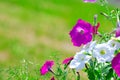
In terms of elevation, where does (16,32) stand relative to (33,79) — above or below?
above

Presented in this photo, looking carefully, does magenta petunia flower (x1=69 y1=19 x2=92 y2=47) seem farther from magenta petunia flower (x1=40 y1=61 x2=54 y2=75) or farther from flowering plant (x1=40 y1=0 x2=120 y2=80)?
magenta petunia flower (x1=40 y1=61 x2=54 y2=75)

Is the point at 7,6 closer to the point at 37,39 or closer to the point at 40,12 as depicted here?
the point at 40,12

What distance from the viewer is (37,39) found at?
35.3 feet

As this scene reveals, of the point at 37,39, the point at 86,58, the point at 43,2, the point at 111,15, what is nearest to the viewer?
the point at 86,58

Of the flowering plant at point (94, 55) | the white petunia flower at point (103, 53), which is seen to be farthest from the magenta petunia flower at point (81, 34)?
the white petunia flower at point (103, 53)

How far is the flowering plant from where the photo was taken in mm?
2449

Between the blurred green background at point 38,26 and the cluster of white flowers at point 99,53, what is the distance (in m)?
5.89

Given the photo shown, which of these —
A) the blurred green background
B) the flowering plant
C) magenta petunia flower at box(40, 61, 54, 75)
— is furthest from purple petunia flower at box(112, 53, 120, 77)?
the blurred green background

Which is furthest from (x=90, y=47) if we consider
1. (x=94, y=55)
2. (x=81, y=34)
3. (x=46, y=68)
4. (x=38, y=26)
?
(x=38, y=26)

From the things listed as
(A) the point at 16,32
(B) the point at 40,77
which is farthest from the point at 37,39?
(B) the point at 40,77

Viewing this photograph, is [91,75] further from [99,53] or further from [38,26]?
[38,26]

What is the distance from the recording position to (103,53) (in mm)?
2455

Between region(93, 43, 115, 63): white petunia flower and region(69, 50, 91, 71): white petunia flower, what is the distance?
0.04 meters

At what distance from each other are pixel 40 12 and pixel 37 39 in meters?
2.72
